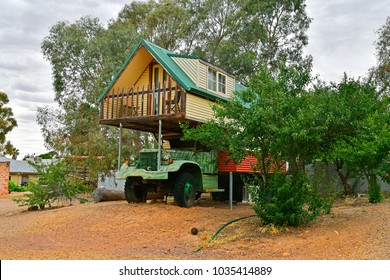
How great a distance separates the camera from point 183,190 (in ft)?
44.4

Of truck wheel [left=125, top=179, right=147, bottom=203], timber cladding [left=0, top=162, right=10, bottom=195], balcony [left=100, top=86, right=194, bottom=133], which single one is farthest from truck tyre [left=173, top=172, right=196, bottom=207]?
timber cladding [left=0, top=162, right=10, bottom=195]

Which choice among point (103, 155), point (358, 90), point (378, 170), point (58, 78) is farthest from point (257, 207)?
point (58, 78)

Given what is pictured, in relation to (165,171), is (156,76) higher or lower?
higher

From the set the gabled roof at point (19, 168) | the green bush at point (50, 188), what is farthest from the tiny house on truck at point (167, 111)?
the gabled roof at point (19, 168)

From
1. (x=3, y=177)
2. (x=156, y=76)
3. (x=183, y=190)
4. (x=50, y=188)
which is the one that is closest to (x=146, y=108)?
(x=156, y=76)

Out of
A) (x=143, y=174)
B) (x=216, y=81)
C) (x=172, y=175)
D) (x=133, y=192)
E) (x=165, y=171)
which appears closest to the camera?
(x=165, y=171)

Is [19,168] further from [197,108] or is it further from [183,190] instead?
[183,190]

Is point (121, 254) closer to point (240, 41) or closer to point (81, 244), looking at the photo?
point (81, 244)

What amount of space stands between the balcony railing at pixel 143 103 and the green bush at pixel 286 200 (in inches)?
204

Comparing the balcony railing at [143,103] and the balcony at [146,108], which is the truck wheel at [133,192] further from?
the balcony railing at [143,103]

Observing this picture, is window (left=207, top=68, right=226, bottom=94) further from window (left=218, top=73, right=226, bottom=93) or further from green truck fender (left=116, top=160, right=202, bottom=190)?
green truck fender (left=116, top=160, right=202, bottom=190)

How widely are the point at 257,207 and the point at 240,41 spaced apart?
27462 millimetres

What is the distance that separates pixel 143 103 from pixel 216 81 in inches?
125

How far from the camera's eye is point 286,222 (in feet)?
31.9
